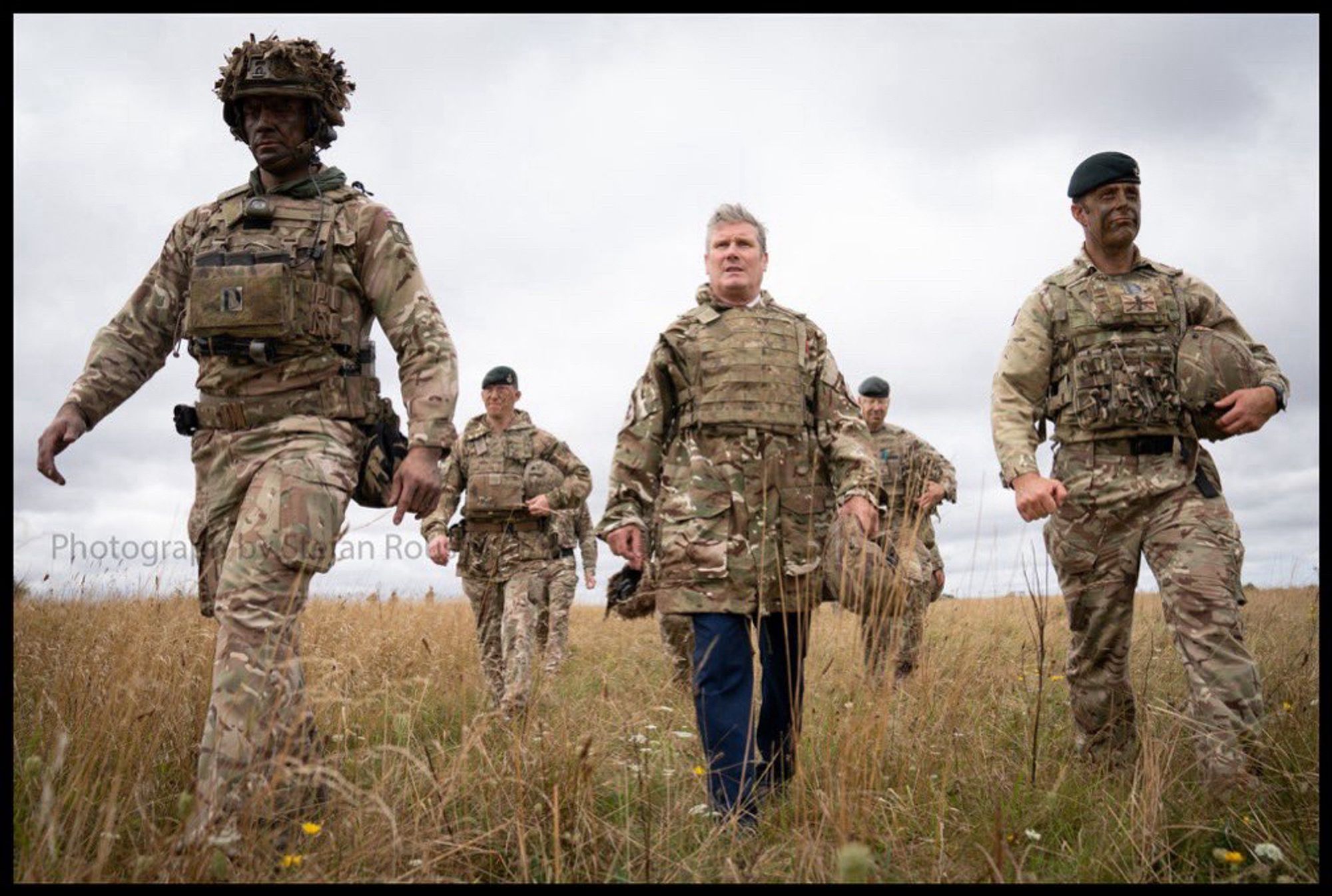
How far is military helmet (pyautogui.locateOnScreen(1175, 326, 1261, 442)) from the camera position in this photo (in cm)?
420

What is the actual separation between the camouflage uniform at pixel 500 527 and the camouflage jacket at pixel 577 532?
0.28m

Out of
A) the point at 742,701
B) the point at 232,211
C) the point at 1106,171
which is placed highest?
the point at 1106,171

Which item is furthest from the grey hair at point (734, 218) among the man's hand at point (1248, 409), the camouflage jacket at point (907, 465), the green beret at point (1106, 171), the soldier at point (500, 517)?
the camouflage jacket at point (907, 465)

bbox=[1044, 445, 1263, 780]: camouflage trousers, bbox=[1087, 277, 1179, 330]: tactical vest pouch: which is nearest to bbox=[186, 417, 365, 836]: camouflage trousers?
bbox=[1044, 445, 1263, 780]: camouflage trousers

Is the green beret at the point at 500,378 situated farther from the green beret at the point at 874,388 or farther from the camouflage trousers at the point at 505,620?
the green beret at the point at 874,388

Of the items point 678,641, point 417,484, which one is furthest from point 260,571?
point 678,641

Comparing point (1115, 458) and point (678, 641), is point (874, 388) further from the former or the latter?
point (1115, 458)

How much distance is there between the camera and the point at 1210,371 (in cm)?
423

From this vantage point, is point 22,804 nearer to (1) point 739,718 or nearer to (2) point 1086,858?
(1) point 739,718

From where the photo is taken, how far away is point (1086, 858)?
3287mm

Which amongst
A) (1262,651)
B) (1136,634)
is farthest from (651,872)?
(1136,634)

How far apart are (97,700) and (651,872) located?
280cm

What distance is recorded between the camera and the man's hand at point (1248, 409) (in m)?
4.14

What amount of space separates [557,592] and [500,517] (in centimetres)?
81
